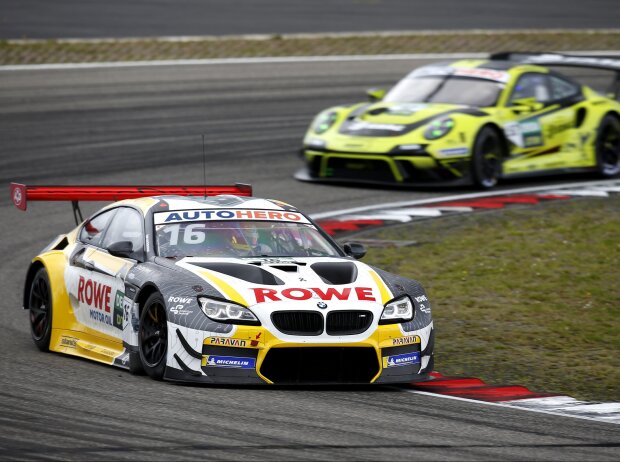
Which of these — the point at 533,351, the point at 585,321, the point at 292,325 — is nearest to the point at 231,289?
the point at 292,325

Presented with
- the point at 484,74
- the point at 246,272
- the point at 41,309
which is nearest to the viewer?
the point at 246,272

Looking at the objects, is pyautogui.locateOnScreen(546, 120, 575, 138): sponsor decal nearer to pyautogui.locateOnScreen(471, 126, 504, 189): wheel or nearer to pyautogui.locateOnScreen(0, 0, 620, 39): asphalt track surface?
pyautogui.locateOnScreen(471, 126, 504, 189): wheel

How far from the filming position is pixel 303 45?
76.2 feet

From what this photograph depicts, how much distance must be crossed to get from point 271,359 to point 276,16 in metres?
18.8

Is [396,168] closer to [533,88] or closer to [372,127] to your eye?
[372,127]

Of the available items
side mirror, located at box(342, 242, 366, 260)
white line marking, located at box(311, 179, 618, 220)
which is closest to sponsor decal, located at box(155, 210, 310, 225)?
side mirror, located at box(342, 242, 366, 260)

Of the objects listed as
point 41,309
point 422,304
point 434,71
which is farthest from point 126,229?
point 434,71

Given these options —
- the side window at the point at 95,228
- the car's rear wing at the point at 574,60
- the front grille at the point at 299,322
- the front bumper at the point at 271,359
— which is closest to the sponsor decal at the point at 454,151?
the car's rear wing at the point at 574,60

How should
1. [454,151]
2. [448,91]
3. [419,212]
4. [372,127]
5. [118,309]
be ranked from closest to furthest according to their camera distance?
[118,309]
[419,212]
[454,151]
[372,127]
[448,91]

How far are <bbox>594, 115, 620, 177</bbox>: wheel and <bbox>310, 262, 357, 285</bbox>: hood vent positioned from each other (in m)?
9.05

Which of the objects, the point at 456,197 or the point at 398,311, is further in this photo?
the point at 456,197

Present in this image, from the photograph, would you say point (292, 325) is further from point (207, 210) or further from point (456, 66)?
point (456, 66)

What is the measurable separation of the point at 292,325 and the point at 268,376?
0.32 metres

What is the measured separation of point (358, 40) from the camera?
946 inches
